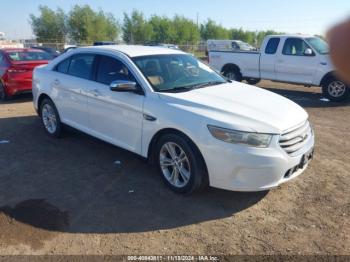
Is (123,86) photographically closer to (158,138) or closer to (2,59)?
(158,138)

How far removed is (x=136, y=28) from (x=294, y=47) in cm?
5668

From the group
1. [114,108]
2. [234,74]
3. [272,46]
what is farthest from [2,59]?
[272,46]

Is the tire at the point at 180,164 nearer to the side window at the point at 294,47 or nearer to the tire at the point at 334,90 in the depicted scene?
the tire at the point at 334,90

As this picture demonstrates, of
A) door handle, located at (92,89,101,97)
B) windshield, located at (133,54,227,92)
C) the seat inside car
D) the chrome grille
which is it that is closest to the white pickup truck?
windshield, located at (133,54,227,92)

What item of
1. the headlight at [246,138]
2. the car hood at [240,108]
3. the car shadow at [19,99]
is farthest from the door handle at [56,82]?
the car shadow at [19,99]

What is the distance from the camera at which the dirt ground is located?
3.36 metres

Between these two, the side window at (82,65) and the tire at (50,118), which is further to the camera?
the tire at (50,118)

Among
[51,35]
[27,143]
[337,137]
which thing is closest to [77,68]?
[27,143]

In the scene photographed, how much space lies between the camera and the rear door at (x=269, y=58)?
1146 centimetres

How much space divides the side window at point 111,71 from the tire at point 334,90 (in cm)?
718

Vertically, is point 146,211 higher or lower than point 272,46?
lower

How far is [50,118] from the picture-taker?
654 centimetres

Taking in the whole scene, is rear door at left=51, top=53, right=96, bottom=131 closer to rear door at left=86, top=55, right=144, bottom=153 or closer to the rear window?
rear door at left=86, top=55, right=144, bottom=153

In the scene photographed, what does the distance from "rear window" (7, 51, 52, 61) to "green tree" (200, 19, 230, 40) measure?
224ft
